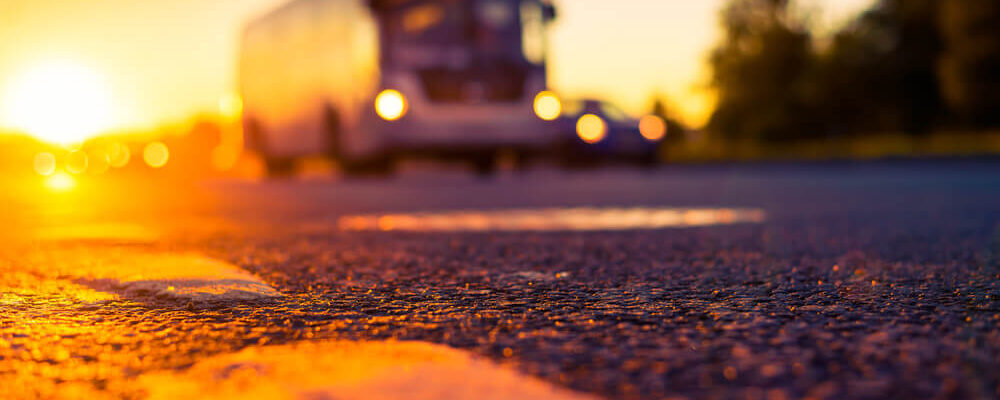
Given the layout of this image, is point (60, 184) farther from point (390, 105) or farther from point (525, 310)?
point (525, 310)

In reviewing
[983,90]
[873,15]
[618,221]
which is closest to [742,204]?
[618,221]

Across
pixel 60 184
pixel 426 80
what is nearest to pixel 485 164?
pixel 426 80

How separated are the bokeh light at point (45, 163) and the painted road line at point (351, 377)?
33.8 meters

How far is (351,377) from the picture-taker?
60.2 inches

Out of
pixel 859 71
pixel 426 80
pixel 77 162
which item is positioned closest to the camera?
pixel 426 80

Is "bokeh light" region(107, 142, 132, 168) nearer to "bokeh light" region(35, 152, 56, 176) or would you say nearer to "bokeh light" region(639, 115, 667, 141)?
"bokeh light" region(35, 152, 56, 176)

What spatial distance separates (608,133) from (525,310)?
19923 mm

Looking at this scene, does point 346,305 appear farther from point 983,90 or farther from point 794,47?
point 794,47

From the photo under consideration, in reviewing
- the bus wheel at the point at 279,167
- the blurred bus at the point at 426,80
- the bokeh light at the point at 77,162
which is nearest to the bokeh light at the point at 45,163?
the bokeh light at the point at 77,162

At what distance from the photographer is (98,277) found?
298 cm

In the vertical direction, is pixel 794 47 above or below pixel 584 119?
above

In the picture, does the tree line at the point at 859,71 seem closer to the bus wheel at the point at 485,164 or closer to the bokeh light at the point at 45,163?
the bus wheel at the point at 485,164

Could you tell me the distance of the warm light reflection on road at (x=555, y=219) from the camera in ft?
16.8

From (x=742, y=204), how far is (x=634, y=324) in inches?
221
